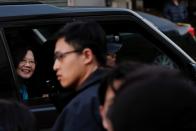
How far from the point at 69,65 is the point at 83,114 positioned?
332 mm

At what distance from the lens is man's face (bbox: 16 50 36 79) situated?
4.48m

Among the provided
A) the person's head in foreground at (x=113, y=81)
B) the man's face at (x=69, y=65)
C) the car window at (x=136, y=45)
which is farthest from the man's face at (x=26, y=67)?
the person's head in foreground at (x=113, y=81)

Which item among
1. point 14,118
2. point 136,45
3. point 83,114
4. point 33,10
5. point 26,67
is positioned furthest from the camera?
point 136,45

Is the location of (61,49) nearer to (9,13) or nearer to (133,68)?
(133,68)

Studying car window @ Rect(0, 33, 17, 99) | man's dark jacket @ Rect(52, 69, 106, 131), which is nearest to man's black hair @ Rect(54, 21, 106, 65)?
man's dark jacket @ Rect(52, 69, 106, 131)

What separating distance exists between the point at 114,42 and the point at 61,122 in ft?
7.30

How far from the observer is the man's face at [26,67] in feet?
14.7

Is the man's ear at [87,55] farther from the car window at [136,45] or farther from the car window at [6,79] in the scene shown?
the car window at [136,45]

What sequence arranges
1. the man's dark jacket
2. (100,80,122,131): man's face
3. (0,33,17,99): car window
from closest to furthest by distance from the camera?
(100,80,122,131): man's face < the man's dark jacket < (0,33,17,99): car window

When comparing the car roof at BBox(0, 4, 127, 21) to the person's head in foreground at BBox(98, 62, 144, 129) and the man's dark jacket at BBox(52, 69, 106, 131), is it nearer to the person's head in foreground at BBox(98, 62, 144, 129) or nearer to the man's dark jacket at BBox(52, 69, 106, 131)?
the man's dark jacket at BBox(52, 69, 106, 131)

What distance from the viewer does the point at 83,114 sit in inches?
94.3

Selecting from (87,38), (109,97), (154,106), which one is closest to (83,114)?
(87,38)

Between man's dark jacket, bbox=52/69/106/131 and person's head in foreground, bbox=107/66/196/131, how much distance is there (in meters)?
0.86

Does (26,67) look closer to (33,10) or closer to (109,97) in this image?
(33,10)
